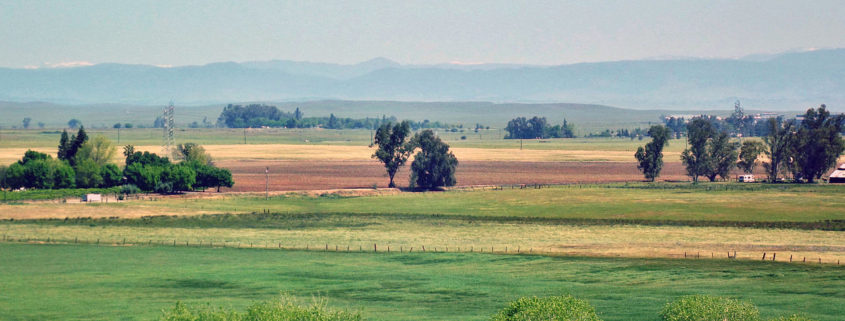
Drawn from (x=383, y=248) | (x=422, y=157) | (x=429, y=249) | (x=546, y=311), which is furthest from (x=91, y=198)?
(x=546, y=311)

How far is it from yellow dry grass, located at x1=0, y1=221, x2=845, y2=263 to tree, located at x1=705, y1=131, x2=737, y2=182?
209ft

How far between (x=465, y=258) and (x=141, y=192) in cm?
6339

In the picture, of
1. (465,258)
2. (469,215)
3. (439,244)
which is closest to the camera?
(465,258)

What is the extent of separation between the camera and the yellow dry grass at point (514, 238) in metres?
70.4

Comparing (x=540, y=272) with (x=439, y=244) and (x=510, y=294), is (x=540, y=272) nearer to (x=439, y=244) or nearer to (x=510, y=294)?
(x=510, y=294)

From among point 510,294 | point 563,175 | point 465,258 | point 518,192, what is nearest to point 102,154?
point 518,192


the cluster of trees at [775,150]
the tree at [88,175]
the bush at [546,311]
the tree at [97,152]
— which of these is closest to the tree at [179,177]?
the tree at [88,175]

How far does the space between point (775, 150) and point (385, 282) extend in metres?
110

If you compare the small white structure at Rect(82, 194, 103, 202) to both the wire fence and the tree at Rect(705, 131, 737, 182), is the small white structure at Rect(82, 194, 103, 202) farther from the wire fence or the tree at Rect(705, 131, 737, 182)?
the tree at Rect(705, 131, 737, 182)

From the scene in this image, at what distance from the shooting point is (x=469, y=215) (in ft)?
321

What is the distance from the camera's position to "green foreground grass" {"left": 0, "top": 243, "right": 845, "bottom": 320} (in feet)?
163

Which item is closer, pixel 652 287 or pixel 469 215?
pixel 652 287

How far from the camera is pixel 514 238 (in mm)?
79125

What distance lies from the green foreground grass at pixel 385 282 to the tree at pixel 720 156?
281ft
